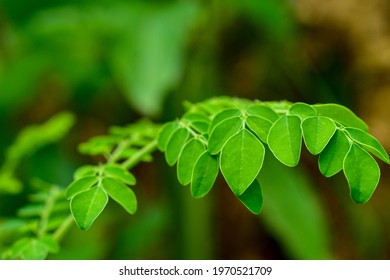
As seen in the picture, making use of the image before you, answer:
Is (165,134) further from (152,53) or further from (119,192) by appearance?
(152,53)

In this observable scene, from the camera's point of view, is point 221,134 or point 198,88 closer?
point 221,134

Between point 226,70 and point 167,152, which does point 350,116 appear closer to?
point 167,152

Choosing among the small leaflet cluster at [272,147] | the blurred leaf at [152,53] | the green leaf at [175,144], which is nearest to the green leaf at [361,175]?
the small leaflet cluster at [272,147]

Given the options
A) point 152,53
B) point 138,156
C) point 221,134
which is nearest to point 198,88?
point 152,53

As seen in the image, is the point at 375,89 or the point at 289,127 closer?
the point at 289,127

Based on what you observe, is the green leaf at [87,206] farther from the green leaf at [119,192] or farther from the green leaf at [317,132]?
the green leaf at [317,132]
